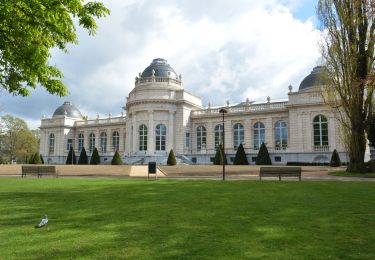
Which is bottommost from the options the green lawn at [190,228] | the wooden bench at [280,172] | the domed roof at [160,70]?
the green lawn at [190,228]

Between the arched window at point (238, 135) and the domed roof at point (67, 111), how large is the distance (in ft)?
113

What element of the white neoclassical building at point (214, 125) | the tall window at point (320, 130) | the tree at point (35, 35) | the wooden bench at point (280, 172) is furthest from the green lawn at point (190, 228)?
the white neoclassical building at point (214, 125)

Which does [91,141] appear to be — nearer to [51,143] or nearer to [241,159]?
[51,143]

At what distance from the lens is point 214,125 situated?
47.5 metres

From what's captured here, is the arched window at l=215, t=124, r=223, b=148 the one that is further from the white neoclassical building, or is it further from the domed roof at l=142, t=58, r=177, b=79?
the domed roof at l=142, t=58, r=177, b=79

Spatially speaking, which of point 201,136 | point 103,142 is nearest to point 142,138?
point 201,136

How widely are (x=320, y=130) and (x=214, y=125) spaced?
14.4 metres

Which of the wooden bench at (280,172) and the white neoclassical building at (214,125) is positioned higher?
the white neoclassical building at (214,125)

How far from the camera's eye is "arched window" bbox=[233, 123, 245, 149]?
150 ft

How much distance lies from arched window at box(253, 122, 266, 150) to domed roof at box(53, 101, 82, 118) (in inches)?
1471

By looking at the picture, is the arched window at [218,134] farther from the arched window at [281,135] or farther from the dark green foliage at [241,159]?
the arched window at [281,135]

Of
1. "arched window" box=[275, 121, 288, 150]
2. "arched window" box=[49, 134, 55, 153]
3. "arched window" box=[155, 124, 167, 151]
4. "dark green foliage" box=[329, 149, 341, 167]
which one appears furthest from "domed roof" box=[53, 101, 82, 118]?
"dark green foliage" box=[329, 149, 341, 167]

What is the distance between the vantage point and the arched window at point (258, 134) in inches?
1737

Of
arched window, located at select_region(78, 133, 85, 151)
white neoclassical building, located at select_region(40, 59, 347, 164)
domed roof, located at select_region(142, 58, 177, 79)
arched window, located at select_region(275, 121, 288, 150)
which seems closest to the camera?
white neoclassical building, located at select_region(40, 59, 347, 164)
